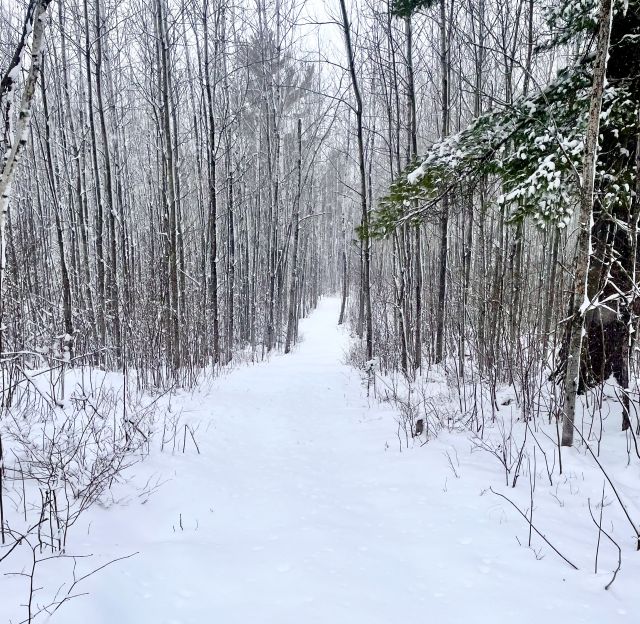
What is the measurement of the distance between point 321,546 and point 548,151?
13.0 feet

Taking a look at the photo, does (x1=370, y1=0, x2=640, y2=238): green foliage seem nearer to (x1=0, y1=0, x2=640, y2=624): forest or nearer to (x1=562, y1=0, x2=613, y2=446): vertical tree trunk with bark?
(x1=0, y1=0, x2=640, y2=624): forest

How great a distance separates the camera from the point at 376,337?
914 centimetres

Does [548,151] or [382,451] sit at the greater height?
[548,151]

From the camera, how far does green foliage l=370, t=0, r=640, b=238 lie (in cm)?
362

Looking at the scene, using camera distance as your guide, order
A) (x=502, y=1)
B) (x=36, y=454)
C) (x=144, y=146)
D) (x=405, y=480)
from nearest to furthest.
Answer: (x=36, y=454)
(x=405, y=480)
(x=502, y=1)
(x=144, y=146)

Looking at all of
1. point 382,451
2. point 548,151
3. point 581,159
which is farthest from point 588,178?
point 382,451

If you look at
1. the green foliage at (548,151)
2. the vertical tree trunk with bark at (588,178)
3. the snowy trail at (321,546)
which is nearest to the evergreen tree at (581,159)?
the green foliage at (548,151)

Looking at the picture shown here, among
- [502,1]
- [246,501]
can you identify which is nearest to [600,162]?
[246,501]

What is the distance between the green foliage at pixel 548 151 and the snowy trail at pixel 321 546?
242 centimetres

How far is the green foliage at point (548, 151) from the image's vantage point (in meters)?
3.62

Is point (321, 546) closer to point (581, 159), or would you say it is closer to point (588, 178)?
point (588, 178)

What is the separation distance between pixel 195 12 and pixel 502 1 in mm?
6335

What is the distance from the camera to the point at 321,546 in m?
2.40

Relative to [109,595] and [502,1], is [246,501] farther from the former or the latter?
[502,1]
